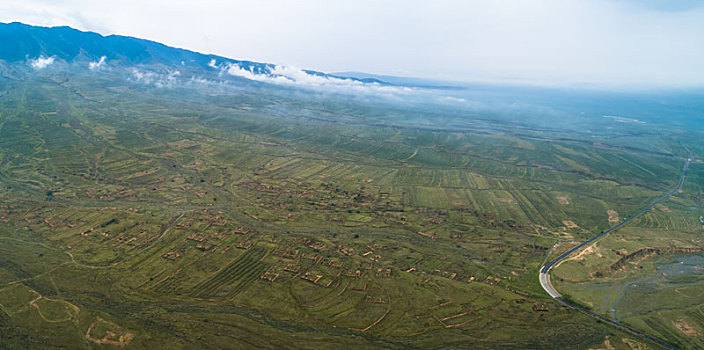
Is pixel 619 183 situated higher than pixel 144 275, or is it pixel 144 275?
pixel 619 183

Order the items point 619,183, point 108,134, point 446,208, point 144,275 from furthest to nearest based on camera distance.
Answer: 1. point 108,134
2. point 619,183
3. point 446,208
4. point 144,275

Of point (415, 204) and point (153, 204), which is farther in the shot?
point (415, 204)

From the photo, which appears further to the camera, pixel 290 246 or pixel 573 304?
pixel 290 246

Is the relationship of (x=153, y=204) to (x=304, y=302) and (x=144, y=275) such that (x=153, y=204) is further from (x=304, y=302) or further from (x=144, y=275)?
(x=304, y=302)

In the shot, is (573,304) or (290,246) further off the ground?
(573,304)

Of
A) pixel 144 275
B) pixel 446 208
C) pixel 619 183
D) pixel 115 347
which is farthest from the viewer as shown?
pixel 619 183

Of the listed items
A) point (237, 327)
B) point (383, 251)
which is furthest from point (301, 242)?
point (237, 327)

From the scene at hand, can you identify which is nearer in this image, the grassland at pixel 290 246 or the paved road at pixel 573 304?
the grassland at pixel 290 246

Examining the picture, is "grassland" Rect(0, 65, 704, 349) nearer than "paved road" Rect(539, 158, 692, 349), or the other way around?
"grassland" Rect(0, 65, 704, 349)
